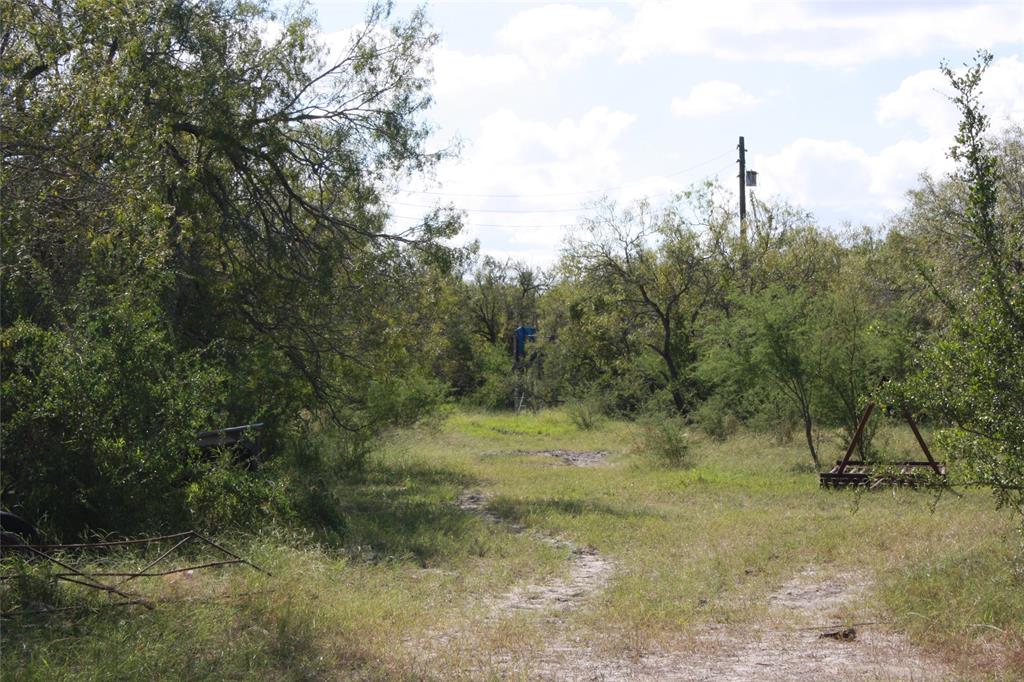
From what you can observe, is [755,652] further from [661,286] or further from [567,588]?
[661,286]

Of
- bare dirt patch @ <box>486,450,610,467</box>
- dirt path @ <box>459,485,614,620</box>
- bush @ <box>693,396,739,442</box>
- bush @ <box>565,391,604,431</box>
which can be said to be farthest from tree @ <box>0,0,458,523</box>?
bush @ <box>565,391,604,431</box>

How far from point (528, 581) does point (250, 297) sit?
6725mm

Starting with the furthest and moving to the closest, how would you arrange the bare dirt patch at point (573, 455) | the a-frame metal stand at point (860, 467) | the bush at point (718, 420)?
the bush at point (718, 420), the bare dirt patch at point (573, 455), the a-frame metal stand at point (860, 467)

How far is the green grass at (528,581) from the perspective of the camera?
6102 millimetres

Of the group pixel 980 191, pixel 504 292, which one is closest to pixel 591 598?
pixel 980 191

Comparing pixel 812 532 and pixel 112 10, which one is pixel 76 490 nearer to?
pixel 112 10

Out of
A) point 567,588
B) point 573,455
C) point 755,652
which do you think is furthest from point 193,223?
point 573,455

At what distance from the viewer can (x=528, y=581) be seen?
→ 961 cm

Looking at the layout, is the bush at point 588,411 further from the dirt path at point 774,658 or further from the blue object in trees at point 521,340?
the dirt path at point 774,658

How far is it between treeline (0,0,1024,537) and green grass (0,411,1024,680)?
1055 millimetres

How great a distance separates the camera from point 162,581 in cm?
734

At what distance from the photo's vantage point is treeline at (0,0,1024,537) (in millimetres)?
8078

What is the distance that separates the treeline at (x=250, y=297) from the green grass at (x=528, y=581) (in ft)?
3.46

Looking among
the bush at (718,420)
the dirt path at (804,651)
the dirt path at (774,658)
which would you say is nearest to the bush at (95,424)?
the dirt path at (774,658)
